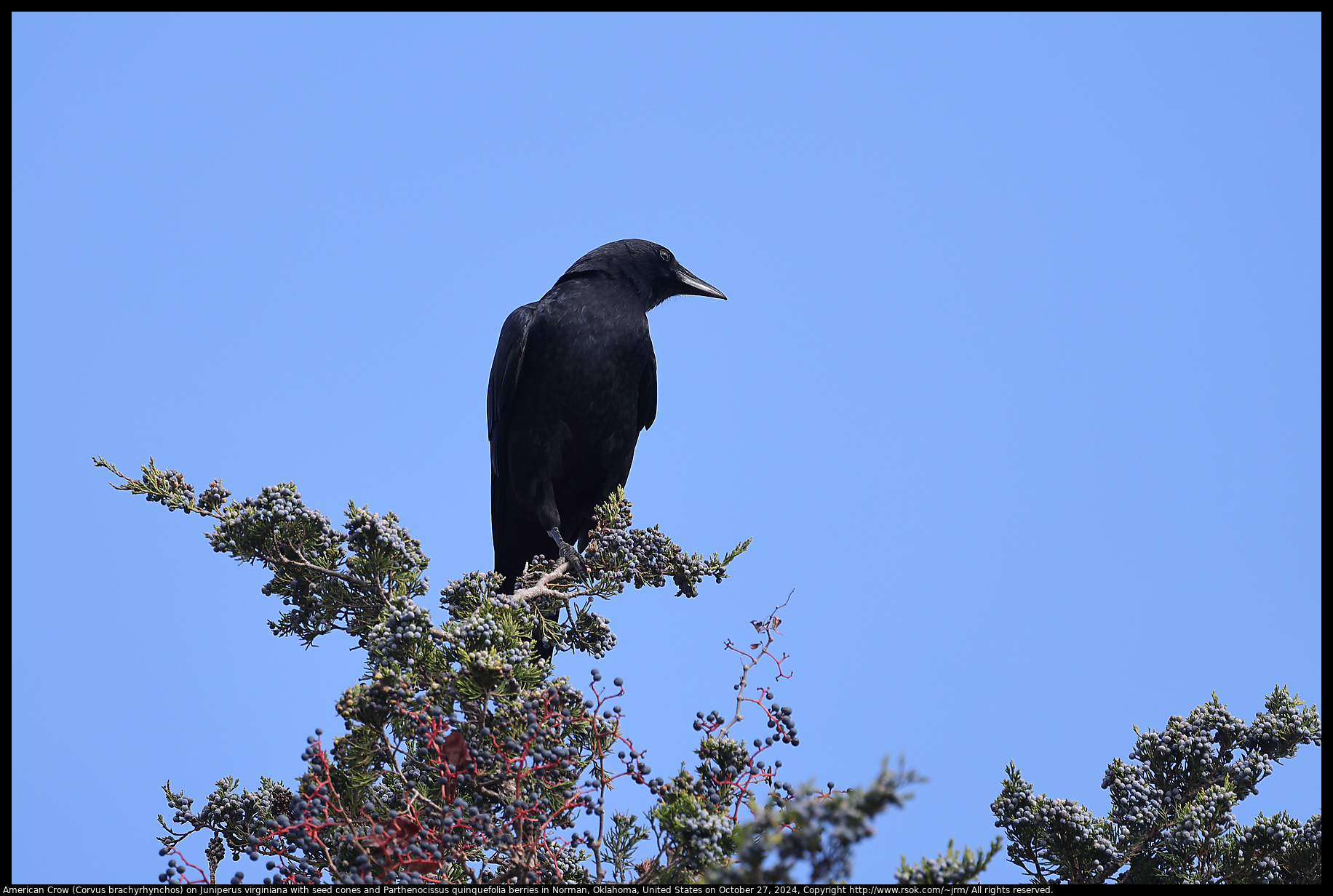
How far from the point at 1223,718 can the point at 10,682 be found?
4871 millimetres

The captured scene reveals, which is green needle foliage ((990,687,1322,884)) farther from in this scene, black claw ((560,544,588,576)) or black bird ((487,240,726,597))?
black bird ((487,240,726,597))

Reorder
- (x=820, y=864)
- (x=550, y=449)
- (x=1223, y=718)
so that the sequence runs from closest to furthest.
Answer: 1. (x=820, y=864)
2. (x=1223, y=718)
3. (x=550, y=449)

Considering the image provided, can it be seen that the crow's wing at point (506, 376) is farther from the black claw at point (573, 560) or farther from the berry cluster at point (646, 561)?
the berry cluster at point (646, 561)

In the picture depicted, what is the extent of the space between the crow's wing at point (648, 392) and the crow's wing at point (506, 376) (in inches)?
28.6

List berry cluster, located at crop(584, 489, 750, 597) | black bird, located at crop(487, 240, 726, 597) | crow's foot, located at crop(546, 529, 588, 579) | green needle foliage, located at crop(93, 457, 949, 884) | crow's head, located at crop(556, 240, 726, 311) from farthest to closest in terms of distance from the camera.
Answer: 1. crow's head, located at crop(556, 240, 726, 311)
2. black bird, located at crop(487, 240, 726, 597)
3. crow's foot, located at crop(546, 529, 588, 579)
4. berry cluster, located at crop(584, 489, 750, 597)
5. green needle foliage, located at crop(93, 457, 949, 884)

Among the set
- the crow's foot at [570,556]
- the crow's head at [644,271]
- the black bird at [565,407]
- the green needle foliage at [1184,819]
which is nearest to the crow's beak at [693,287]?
the crow's head at [644,271]

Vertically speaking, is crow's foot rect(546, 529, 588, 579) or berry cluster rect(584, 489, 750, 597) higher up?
crow's foot rect(546, 529, 588, 579)

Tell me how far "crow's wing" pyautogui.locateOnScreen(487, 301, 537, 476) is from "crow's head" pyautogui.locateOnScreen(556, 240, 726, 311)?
450 mm

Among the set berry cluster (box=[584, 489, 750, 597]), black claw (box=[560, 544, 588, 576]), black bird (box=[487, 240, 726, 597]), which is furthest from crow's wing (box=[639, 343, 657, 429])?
berry cluster (box=[584, 489, 750, 597])

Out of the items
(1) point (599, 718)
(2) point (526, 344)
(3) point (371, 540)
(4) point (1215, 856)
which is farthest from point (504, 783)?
(2) point (526, 344)

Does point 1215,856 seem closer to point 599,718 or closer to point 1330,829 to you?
point 1330,829

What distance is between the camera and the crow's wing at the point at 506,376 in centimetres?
567

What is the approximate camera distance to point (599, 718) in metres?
2.77

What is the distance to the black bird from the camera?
18.2 feet
